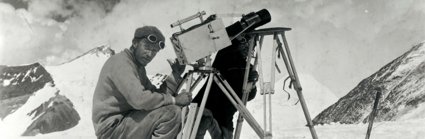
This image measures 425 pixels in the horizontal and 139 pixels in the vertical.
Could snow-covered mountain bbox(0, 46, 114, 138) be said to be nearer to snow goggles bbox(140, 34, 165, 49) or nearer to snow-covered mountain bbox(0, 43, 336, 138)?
snow-covered mountain bbox(0, 43, 336, 138)

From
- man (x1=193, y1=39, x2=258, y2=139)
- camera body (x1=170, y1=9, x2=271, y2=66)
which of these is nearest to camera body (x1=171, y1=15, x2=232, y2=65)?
camera body (x1=170, y1=9, x2=271, y2=66)

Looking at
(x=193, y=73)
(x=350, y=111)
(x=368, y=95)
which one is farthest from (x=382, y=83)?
(x=193, y=73)

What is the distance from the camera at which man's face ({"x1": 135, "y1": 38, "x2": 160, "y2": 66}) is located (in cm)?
216

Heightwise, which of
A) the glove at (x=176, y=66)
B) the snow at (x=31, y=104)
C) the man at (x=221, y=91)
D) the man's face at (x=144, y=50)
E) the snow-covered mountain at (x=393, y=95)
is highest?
the man's face at (x=144, y=50)

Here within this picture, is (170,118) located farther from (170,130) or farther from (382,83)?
(382,83)

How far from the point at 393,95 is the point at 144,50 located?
776 centimetres

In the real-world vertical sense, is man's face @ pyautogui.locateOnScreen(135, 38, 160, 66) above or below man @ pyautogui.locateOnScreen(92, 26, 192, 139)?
above

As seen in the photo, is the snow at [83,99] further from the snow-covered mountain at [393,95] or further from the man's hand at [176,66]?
the man's hand at [176,66]

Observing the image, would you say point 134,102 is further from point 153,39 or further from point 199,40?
point 199,40

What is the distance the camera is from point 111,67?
209cm

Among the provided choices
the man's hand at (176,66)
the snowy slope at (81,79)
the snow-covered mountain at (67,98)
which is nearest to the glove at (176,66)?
the man's hand at (176,66)

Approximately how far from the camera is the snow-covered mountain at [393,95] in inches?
294

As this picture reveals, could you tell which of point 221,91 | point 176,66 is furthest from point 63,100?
point 176,66

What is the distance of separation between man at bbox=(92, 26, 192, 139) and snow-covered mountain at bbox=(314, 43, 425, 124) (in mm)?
5511
